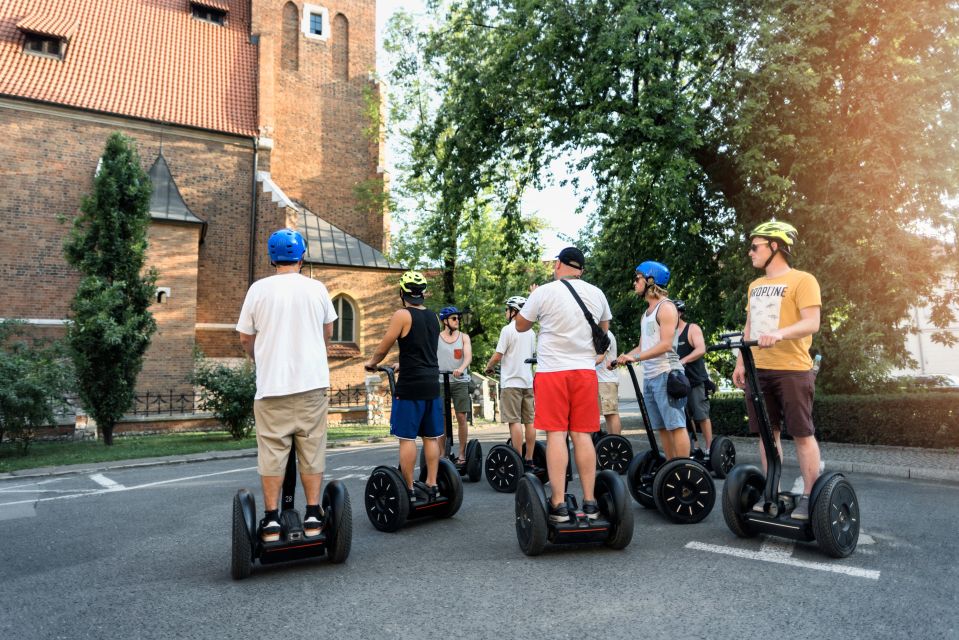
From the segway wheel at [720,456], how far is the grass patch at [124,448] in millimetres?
9383

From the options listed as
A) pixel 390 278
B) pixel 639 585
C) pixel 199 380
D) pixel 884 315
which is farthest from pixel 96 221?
pixel 884 315

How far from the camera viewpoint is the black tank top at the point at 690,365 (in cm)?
686

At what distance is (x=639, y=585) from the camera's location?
333cm

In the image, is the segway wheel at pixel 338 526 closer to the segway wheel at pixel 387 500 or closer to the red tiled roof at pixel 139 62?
the segway wheel at pixel 387 500

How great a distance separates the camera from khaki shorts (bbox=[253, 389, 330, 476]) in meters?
3.76

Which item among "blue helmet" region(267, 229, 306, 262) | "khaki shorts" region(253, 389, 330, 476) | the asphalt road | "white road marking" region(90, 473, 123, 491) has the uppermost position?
"blue helmet" region(267, 229, 306, 262)

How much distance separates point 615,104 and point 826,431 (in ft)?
23.3

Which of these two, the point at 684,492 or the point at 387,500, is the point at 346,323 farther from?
the point at 684,492

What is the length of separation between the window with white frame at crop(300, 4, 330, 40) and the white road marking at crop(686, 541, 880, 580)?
1079 inches

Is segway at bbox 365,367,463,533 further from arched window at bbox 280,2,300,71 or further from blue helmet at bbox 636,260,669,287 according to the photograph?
arched window at bbox 280,2,300,71

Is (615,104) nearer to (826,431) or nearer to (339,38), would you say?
(826,431)

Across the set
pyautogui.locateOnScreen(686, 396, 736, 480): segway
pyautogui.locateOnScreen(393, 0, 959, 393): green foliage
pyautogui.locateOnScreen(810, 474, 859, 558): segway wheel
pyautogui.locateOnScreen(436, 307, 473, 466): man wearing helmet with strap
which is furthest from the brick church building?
pyautogui.locateOnScreen(810, 474, 859, 558): segway wheel

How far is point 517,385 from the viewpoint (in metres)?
6.82

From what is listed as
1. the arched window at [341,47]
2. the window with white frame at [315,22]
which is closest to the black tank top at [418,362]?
the arched window at [341,47]
